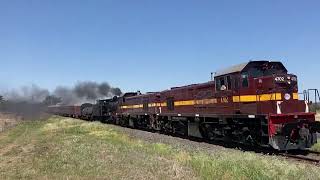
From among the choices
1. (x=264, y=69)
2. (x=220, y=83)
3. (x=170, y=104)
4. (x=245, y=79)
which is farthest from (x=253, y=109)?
(x=170, y=104)

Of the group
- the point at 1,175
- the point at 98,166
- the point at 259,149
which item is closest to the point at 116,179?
the point at 98,166

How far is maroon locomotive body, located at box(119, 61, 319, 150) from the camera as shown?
59.1 feet

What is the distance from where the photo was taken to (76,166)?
13742mm

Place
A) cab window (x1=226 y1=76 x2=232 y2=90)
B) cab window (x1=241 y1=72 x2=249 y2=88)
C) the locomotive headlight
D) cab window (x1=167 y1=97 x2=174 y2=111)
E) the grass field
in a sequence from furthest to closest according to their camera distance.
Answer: cab window (x1=167 y1=97 x2=174 y2=111)
cab window (x1=226 y1=76 x2=232 y2=90)
cab window (x1=241 y1=72 x2=249 y2=88)
the locomotive headlight
the grass field

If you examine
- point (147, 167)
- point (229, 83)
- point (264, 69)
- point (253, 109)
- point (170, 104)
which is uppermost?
point (264, 69)

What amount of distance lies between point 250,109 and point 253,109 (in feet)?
0.77

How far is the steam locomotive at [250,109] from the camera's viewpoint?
59.2 ft

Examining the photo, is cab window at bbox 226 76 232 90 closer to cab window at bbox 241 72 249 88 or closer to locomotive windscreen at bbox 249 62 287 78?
cab window at bbox 241 72 249 88

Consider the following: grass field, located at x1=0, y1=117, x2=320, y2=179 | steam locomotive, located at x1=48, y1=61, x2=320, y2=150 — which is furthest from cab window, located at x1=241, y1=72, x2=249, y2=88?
grass field, located at x1=0, y1=117, x2=320, y2=179

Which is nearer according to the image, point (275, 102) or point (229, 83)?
→ point (275, 102)

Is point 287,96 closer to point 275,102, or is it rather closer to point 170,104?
point 275,102

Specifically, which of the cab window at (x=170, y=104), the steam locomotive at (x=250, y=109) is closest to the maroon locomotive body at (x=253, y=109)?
the steam locomotive at (x=250, y=109)

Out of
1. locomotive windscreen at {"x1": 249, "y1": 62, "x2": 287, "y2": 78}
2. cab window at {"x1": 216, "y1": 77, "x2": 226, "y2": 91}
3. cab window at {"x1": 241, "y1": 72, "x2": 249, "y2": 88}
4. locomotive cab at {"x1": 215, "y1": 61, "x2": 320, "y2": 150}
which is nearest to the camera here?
locomotive cab at {"x1": 215, "y1": 61, "x2": 320, "y2": 150}

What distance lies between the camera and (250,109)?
19391 millimetres
